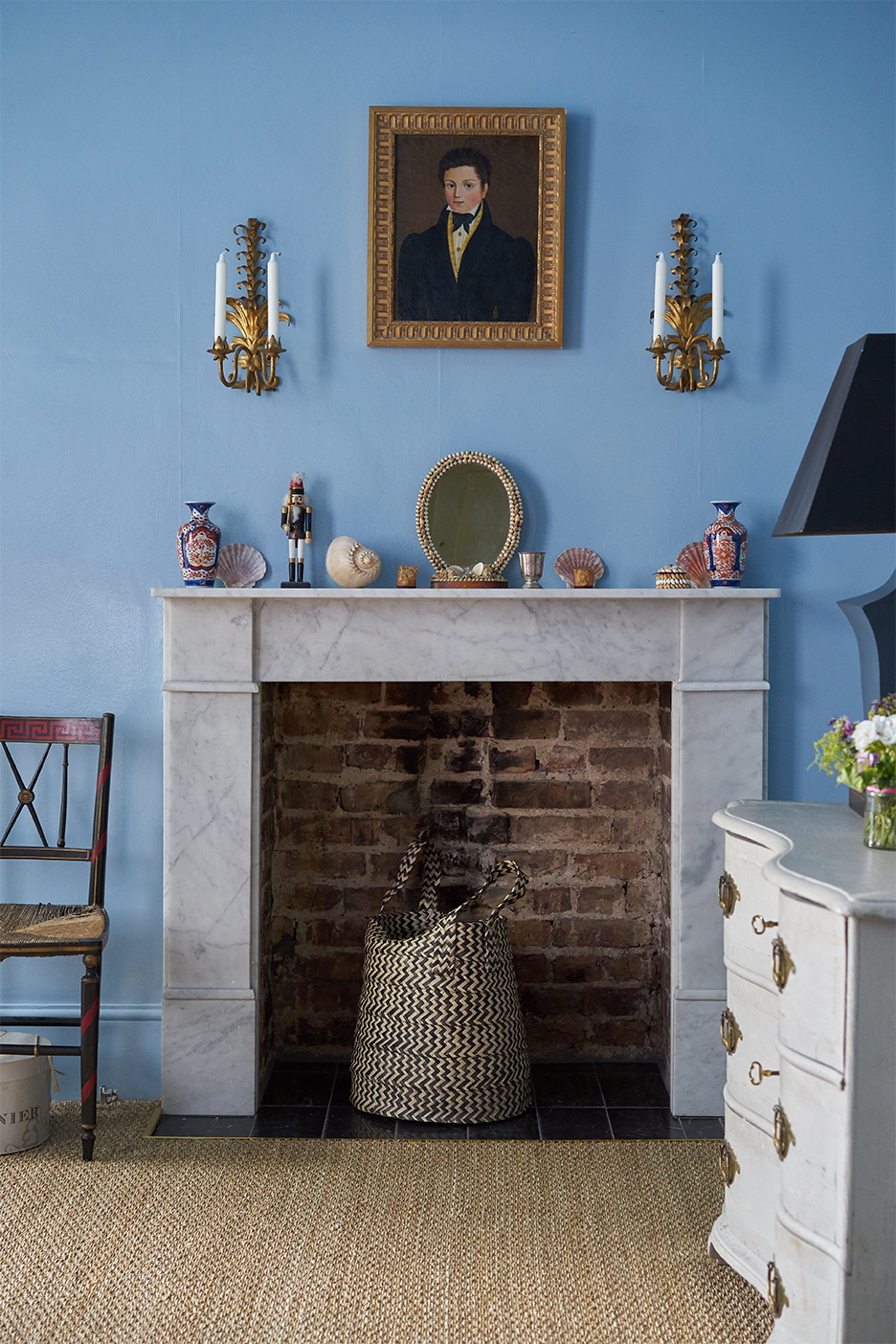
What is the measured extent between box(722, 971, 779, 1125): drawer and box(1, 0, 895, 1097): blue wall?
0.99 m

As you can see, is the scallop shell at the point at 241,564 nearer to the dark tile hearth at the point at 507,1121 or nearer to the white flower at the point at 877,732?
the dark tile hearth at the point at 507,1121

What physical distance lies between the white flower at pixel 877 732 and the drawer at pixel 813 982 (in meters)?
Answer: 0.32

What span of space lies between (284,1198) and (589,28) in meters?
2.90

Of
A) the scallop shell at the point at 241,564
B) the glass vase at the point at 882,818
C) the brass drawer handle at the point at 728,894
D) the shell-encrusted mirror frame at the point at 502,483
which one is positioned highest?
the shell-encrusted mirror frame at the point at 502,483

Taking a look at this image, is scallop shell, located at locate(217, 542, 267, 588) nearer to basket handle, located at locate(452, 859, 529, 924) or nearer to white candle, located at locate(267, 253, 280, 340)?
white candle, located at locate(267, 253, 280, 340)

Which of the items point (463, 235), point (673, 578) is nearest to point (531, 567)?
point (673, 578)

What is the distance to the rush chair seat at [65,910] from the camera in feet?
7.43

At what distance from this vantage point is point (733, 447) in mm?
2654

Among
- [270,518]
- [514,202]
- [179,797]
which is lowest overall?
[179,797]

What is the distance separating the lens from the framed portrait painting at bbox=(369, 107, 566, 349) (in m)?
2.59

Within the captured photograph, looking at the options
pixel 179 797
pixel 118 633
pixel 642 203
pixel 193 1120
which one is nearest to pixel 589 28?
pixel 642 203

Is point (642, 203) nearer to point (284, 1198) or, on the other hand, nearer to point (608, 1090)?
point (608, 1090)

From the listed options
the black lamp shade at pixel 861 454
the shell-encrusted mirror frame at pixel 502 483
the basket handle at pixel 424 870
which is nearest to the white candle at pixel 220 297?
the shell-encrusted mirror frame at pixel 502 483

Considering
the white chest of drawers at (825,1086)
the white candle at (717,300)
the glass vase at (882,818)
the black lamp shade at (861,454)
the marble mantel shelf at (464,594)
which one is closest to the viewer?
the white chest of drawers at (825,1086)
